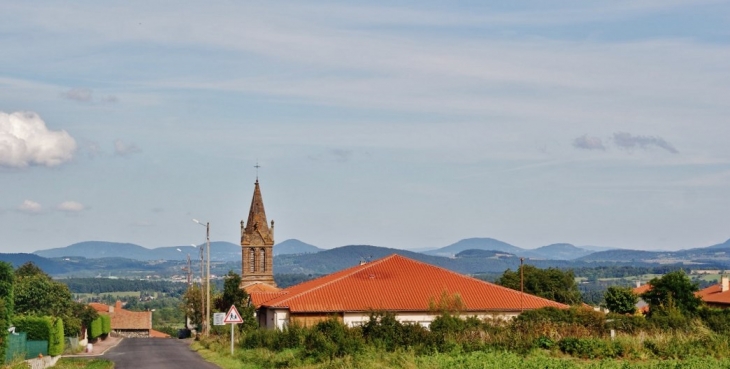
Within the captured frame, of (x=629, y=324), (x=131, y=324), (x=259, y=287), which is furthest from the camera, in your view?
(x=131, y=324)

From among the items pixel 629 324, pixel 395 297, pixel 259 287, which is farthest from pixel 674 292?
pixel 259 287

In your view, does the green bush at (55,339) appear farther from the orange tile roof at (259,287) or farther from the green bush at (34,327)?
the orange tile roof at (259,287)

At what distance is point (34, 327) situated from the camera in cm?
5106

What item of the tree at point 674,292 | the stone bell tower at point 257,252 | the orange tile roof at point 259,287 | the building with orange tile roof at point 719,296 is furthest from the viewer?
the stone bell tower at point 257,252

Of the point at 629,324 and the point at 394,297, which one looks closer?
the point at 629,324

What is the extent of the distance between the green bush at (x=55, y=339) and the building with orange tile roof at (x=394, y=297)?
11.1 m

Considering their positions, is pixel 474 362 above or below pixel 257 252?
below

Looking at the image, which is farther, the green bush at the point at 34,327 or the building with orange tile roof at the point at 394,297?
the building with orange tile roof at the point at 394,297

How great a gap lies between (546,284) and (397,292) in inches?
1235

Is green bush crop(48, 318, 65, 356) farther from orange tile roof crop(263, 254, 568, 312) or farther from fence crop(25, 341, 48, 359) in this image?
orange tile roof crop(263, 254, 568, 312)

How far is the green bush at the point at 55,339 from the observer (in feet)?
169

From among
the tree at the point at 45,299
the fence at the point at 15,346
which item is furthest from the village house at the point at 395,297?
the tree at the point at 45,299

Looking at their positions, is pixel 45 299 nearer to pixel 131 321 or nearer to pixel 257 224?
pixel 257 224

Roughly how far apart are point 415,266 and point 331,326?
75.0ft
